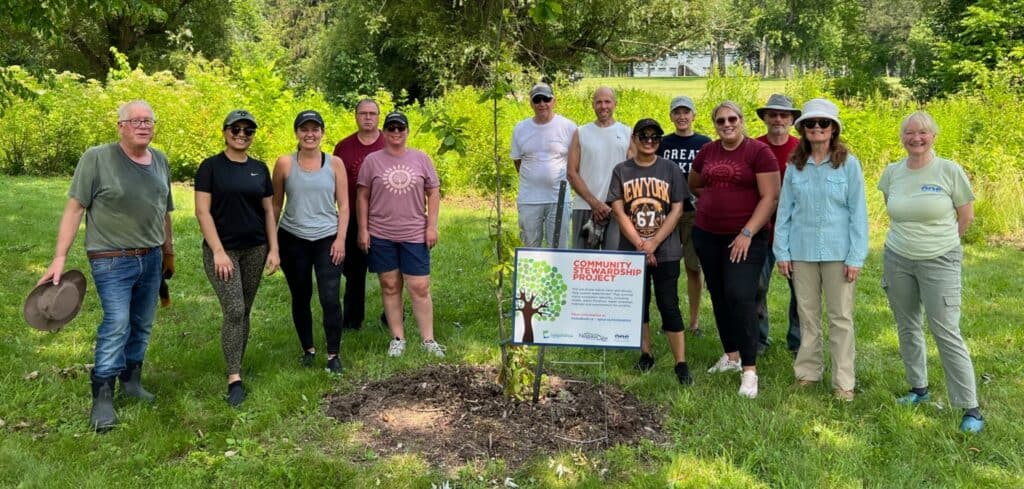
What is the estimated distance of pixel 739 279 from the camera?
14.9 feet

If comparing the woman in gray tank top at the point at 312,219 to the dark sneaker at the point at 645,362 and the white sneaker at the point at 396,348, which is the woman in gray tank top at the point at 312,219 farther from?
the dark sneaker at the point at 645,362

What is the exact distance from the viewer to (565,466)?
3605 mm

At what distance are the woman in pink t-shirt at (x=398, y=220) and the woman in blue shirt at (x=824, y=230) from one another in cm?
242

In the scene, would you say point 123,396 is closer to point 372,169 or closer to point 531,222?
point 372,169

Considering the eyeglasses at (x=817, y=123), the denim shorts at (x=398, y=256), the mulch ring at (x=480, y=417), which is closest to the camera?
the mulch ring at (x=480, y=417)

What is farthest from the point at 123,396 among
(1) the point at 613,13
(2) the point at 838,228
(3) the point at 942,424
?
(1) the point at 613,13

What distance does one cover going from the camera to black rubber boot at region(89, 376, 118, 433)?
4089 mm

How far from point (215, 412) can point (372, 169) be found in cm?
189

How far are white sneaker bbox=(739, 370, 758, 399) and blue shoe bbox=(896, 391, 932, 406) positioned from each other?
0.82m

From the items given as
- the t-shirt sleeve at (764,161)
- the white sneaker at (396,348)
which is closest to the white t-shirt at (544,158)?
the white sneaker at (396,348)

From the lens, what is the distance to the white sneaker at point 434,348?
5196mm

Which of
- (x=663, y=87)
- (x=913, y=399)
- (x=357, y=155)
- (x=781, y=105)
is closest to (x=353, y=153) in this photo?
(x=357, y=155)

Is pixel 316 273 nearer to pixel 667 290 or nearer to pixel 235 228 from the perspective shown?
pixel 235 228

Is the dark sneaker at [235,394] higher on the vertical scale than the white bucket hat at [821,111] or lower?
lower
